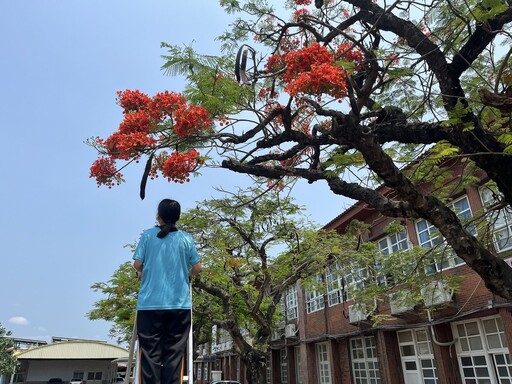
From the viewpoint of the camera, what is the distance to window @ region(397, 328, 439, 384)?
1230cm

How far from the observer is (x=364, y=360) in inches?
620

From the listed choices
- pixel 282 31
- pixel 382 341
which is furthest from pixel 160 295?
pixel 382 341

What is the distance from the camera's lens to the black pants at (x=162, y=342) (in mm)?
2539

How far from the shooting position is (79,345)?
144 feet

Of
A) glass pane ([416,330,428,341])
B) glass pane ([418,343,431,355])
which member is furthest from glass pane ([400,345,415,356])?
glass pane ([416,330,428,341])

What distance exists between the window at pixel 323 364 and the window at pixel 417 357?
5.28 metres

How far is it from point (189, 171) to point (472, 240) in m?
3.73

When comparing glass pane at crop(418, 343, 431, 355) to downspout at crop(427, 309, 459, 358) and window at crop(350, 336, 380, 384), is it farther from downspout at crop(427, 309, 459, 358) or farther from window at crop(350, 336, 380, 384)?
window at crop(350, 336, 380, 384)

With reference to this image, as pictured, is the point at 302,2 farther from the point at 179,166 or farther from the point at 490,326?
the point at 490,326

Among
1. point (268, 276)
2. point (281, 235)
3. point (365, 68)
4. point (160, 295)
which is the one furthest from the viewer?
point (281, 235)

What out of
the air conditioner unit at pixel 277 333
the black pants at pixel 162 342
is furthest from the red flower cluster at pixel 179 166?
the air conditioner unit at pixel 277 333

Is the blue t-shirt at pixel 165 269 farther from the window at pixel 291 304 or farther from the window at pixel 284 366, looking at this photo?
the window at pixel 284 366

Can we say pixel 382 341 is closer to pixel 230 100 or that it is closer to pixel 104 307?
pixel 230 100

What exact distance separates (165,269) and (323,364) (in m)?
18.4
